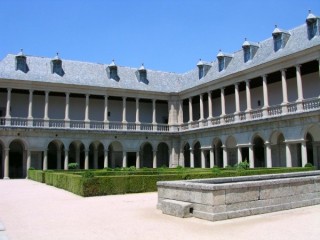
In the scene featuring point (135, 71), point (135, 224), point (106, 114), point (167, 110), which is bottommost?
point (135, 224)

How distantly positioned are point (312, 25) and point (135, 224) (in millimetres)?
25235

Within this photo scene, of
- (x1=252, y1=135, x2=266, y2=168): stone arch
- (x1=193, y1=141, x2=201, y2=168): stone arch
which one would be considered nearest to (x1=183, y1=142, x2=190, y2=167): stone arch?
(x1=193, y1=141, x2=201, y2=168): stone arch

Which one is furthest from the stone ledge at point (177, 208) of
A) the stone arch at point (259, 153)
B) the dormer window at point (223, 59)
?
the dormer window at point (223, 59)

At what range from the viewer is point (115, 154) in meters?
42.4

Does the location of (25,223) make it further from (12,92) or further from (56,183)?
(12,92)

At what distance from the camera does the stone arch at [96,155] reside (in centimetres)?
4088

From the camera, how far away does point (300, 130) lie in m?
27.3

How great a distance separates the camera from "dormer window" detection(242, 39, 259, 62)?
35.4m

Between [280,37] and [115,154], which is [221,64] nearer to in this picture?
[280,37]

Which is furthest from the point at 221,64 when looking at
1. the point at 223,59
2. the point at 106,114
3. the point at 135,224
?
the point at 135,224

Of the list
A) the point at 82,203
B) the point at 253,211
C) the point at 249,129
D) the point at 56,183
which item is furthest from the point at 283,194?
the point at 249,129

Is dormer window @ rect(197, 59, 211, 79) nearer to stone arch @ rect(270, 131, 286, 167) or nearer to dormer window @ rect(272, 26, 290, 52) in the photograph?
dormer window @ rect(272, 26, 290, 52)

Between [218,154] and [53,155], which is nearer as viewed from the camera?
[218,154]

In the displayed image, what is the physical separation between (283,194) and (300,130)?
1650 centimetres
